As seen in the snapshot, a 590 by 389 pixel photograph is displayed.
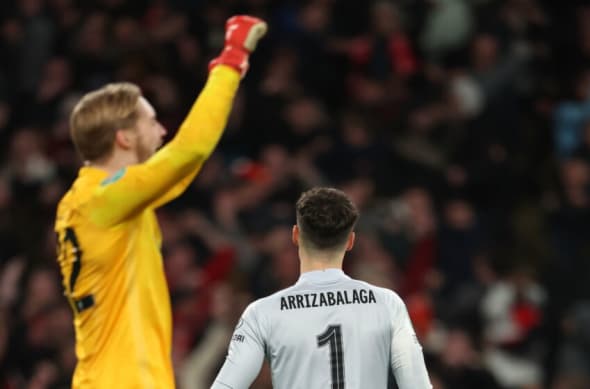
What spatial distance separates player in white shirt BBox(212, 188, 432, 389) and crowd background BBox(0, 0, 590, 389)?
5.23 meters

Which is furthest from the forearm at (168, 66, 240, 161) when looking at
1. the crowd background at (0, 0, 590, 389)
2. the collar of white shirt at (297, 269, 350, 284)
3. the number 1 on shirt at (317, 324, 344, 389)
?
the crowd background at (0, 0, 590, 389)

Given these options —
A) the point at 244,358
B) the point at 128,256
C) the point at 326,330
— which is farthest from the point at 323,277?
the point at 128,256

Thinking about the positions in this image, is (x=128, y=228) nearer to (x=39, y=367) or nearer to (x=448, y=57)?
(x=39, y=367)

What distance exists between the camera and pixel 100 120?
5.59 m

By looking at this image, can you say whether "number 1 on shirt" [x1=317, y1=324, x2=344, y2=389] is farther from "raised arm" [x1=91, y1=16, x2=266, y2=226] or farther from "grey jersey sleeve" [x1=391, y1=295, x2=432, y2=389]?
"raised arm" [x1=91, y1=16, x2=266, y2=226]

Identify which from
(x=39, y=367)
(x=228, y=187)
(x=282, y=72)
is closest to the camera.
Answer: (x=39, y=367)

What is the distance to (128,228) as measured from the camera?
18.2 ft

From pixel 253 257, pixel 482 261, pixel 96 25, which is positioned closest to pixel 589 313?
pixel 482 261

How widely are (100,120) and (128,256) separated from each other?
556 mm

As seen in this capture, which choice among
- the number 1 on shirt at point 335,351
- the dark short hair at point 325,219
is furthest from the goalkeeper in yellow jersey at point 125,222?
the number 1 on shirt at point 335,351

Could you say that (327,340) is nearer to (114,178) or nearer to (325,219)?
(325,219)

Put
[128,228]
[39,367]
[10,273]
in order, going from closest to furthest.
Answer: [128,228], [39,367], [10,273]

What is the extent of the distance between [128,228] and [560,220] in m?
7.77

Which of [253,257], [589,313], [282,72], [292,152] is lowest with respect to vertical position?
[589,313]
